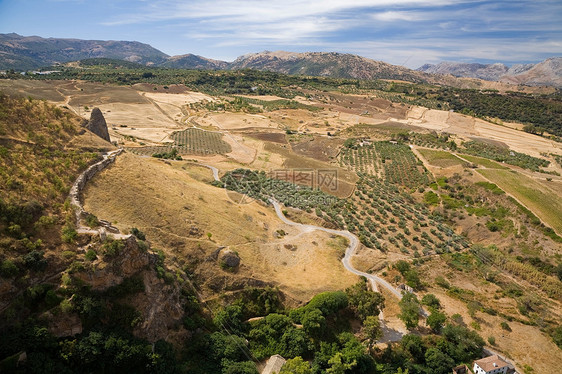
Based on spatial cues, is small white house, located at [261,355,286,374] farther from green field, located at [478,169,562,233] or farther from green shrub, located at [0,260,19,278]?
green field, located at [478,169,562,233]

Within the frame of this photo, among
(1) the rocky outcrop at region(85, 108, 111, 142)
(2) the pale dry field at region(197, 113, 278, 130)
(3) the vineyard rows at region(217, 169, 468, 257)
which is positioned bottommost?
(3) the vineyard rows at region(217, 169, 468, 257)

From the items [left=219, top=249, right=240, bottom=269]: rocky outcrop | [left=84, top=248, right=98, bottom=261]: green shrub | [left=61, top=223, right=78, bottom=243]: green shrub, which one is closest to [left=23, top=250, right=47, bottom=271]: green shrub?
[left=61, top=223, right=78, bottom=243]: green shrub

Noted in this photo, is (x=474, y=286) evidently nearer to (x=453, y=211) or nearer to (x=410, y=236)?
(x=410, y=236)

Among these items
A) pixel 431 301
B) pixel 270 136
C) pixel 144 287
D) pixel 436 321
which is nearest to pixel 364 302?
pixel 436 321

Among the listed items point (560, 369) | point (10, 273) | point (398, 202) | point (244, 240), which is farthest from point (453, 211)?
point (10, 273)

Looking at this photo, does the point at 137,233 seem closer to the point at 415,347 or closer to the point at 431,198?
the point at 415,347
